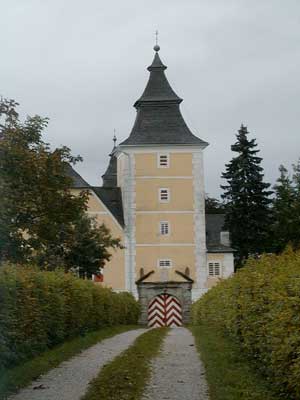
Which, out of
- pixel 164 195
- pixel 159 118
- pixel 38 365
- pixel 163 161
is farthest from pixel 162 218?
pixel 38 365

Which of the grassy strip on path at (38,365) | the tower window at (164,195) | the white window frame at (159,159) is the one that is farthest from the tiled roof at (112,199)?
the grassy strip on path at (38,365)

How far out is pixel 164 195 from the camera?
6153 centimetres

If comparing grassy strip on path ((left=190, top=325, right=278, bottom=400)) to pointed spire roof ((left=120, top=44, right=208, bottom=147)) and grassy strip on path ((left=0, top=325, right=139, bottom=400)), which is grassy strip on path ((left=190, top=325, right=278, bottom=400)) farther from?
pointed spire roof ((left=120, top=44, right=208, bottom=147))

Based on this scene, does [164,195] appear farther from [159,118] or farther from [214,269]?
[214,269]

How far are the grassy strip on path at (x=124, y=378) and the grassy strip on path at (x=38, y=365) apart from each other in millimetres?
1100

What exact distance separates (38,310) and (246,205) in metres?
48.2

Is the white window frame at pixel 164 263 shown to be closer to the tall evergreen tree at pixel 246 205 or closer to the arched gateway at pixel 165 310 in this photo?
the arched gateway at pixel 165 310

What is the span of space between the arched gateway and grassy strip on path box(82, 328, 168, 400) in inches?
1516

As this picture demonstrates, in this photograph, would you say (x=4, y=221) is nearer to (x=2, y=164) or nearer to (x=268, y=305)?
(x=2, y=164)

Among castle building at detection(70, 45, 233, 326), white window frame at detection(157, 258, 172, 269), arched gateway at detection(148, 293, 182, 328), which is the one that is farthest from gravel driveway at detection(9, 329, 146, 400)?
white window frame at detection(157, 258, 172, 269)

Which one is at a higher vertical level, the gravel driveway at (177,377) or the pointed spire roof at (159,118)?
the pointed spire roof at (159,118)

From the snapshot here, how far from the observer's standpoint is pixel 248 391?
38.5 feet

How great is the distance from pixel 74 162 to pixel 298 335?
16984mm

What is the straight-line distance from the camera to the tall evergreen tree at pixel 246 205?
6431 cm
